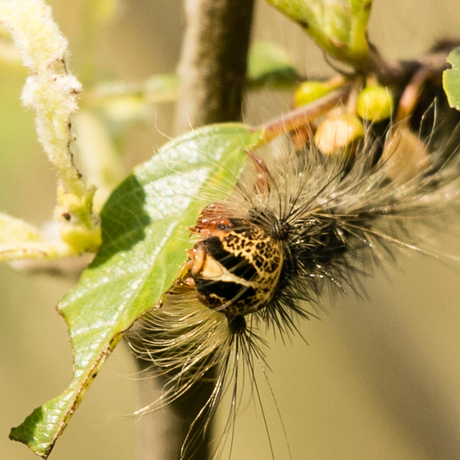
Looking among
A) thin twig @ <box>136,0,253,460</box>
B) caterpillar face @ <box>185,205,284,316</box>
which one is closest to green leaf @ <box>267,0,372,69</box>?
thin twig @ <box>136,0,253,460</box>

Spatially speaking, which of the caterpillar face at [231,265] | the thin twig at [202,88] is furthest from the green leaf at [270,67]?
the caterpillar face at [231,265]

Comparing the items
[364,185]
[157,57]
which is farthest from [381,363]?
[157,57]

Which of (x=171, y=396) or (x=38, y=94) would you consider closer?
(x=38, y=94)

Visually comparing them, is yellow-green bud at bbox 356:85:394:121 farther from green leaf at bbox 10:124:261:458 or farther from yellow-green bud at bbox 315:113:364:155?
green leaf at bbox 10:124:261:458

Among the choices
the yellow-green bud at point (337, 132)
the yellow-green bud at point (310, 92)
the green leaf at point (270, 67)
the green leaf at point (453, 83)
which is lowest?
the green leaf at point (453, 83)

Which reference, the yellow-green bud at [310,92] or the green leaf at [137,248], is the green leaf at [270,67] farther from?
the green leaf at [137,248]

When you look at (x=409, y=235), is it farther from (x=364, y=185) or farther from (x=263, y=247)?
(x=263, y=247)

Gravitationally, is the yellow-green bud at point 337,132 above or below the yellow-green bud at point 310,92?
below
